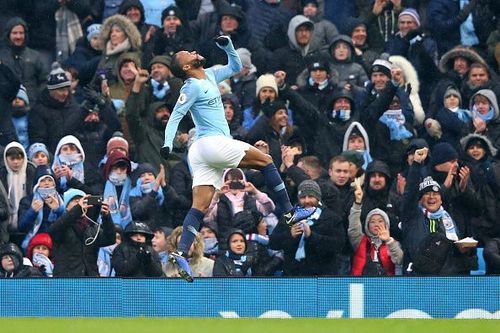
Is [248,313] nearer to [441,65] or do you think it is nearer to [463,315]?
[463,315]

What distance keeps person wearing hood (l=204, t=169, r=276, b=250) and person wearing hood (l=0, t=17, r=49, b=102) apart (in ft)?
12.0

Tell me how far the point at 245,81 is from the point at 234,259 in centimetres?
355

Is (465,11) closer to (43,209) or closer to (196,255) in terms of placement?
(196,255)

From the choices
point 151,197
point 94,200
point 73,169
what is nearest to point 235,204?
point 151,197

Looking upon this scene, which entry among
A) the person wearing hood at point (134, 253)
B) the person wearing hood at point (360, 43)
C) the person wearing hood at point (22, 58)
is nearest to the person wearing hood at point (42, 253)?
the person wearing hood at point (134, 253)

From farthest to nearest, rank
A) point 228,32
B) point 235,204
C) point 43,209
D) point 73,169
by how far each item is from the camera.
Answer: point 228,32
point 73,169
point 43,209
point 235,204

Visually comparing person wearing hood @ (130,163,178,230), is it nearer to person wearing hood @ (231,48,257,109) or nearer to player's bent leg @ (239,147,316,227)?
person wearing hood @ (231,48,257,109)

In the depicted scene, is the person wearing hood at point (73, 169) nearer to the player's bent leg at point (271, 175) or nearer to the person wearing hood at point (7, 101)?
the person wearing hood at point (7, 101)

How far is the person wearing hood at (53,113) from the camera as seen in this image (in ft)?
75.7

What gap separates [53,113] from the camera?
75.8 feet

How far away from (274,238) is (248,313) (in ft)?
4.52

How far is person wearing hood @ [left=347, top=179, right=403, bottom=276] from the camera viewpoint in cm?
2059

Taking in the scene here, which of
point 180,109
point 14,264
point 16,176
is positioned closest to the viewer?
point 180,109

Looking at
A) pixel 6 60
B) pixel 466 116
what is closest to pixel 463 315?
pixel 466 116
